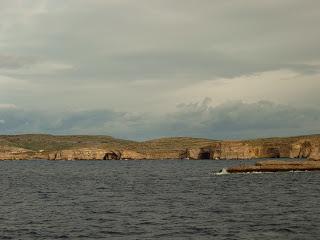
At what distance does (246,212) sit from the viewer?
5750 centimetres

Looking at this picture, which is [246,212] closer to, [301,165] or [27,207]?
[27,207]


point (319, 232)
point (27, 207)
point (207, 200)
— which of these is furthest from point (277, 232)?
point (27, 207)

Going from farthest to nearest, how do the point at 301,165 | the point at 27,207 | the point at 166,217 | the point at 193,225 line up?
the point at 301,165 < the point at 27,207 < the point at 166,217 < the point at 193,225

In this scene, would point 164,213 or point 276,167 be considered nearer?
point 164,213

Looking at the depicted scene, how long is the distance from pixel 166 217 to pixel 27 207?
65.9ft

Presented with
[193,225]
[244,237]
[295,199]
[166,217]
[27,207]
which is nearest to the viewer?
[244,237]

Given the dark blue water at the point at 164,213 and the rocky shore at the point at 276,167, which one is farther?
the rocky shore at the point at 276,167

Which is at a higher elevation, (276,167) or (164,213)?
(276,167)

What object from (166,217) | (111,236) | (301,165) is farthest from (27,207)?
(301,165)

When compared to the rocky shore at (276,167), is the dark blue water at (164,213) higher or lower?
lower

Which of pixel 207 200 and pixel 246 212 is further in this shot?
pixel 207 200

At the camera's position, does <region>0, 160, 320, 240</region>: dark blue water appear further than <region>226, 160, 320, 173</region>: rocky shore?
No

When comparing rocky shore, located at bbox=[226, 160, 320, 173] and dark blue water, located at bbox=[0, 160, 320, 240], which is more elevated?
rocky shore, located at bbox=[226, 160, 320, 173]

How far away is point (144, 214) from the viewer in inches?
2258
